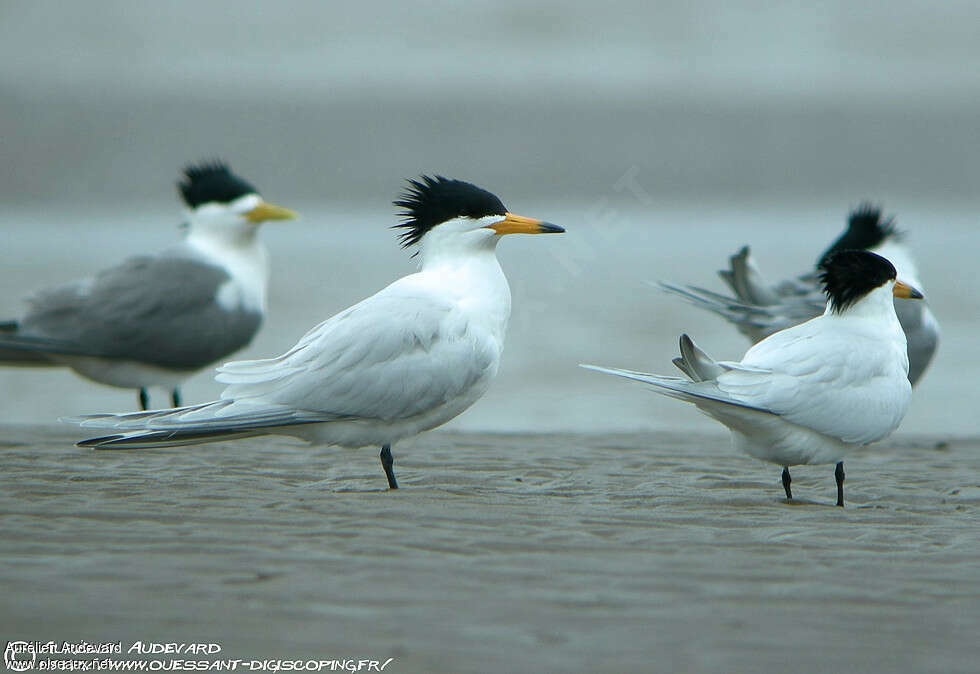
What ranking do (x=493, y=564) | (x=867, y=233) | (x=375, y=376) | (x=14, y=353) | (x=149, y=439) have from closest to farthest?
1. (x=493, y=564)
2. (x=149, y=439)
3. (x=375, y=376)
4. (x=14, y=353)
5. (x=867, y=233)

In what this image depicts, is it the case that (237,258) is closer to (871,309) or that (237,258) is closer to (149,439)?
(149,439)

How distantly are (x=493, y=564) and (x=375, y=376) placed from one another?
1.39 m

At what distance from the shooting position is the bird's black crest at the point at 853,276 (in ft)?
17.0

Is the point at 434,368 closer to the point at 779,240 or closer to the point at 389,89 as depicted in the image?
the point at 779,240

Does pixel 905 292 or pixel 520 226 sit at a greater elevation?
pixel 520 226

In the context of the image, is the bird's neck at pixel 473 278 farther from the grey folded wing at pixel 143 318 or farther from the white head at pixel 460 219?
the grey folded wing at pixel 143 318

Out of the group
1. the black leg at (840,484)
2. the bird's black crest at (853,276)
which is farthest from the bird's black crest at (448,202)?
the black leg at (840,484)

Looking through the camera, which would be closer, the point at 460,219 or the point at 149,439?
the point at 149,439

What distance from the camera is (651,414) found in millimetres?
8461

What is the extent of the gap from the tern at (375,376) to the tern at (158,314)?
2.20 meters

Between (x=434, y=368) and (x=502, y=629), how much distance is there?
1.89 meters

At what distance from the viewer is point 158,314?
7.06 meters

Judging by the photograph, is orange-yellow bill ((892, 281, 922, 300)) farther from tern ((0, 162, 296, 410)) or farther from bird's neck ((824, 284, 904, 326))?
tern ((0, 162, 296, 410))

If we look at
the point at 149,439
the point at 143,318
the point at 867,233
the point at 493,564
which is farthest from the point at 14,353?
the point at 867,233
